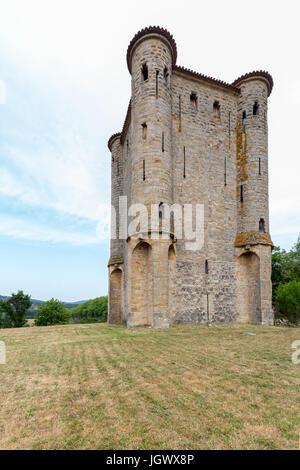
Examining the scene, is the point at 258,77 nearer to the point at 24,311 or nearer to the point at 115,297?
the point at 115,297

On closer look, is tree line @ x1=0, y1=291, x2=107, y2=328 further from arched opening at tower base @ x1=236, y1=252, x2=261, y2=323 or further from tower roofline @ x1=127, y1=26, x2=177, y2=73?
tower roofline @ x1=127, y1=26, x2=177, y2=73

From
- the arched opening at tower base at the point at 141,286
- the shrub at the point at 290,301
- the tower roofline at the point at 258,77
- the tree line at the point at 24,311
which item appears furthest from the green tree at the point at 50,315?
the tower roofline at the point at 258,77

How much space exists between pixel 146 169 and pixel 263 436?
48.1ft

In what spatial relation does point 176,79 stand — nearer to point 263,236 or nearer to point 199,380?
point 263,236

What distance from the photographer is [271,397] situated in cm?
462

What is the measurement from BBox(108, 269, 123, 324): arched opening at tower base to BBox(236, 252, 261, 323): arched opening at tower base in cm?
983

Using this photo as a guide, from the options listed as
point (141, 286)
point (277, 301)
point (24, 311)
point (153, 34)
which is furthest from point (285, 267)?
point (24, 311)

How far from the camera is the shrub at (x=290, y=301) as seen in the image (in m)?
25.7

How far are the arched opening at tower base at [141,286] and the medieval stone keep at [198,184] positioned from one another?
2.3 inches

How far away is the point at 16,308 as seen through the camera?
131 ft

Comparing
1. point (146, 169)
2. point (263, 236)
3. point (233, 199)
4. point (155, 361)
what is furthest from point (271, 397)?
point (233, 199)

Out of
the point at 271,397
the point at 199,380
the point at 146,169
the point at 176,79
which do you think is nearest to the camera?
the point at 271,397

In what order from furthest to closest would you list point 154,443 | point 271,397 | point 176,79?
point 176,79 → point 271,397 → point 154,443

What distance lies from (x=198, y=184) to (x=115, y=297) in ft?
38.8
